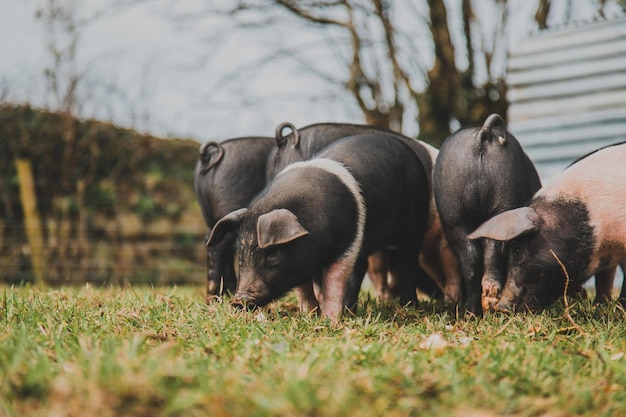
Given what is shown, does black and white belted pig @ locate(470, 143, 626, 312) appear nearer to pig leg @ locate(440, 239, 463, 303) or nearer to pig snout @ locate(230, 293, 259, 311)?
pig leg @ locate(440, 239, 463, 303)

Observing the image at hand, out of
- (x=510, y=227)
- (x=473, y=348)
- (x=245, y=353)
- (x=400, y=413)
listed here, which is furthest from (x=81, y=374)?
(x=510, y=227)

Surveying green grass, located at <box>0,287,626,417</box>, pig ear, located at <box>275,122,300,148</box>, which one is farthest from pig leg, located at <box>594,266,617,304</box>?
pig ear, located at <box>275,122,300,148</box>

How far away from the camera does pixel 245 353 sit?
2.56 meters

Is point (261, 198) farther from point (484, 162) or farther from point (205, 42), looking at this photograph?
point (205, 42)

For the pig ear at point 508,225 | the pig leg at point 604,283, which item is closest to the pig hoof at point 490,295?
the pig ear at point 508,225

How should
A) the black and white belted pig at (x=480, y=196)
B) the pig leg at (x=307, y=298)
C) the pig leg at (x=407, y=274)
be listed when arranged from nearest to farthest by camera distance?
the black and white belted pig at (x=480, y=196)
the pig leg at (x=307, y=298)
the pig leg at (x=407, y=274)

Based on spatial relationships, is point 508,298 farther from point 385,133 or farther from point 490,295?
point 385,133

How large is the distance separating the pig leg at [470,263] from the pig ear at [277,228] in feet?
3.25

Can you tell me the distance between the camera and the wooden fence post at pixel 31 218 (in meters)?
8.92

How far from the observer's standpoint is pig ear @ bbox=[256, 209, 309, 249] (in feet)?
11.6

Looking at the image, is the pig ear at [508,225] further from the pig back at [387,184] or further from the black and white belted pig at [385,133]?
the black and white belted pig at [385,133]

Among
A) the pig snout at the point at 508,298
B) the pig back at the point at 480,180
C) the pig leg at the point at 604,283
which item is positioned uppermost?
the pig back at the point at 480,180

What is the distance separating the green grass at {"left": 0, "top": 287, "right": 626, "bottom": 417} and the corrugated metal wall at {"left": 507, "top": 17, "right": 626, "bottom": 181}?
3922 millimetres

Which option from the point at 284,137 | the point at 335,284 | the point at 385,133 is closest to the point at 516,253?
the point at 335,284
